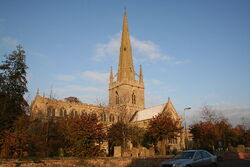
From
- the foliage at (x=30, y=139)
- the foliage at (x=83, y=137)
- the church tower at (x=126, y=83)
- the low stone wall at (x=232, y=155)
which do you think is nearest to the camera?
the foliage at (x=83, y=137)

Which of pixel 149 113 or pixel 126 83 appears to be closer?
pixel 149 113

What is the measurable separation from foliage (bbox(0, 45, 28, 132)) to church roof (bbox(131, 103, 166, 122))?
33.3 m

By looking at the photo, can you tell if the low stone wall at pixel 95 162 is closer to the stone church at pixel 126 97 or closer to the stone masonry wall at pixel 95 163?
the stone masonry wall at pixel 95 163

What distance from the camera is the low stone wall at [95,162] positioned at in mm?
13711

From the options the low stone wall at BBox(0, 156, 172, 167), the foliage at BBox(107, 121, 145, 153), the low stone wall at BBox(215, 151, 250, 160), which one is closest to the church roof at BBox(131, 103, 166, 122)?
the foliage at BBox(107, 121, 145, 153)

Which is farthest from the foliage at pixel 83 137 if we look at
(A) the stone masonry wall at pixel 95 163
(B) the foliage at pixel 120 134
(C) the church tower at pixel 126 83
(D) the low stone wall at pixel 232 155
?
(C) the church tower at pixel 126 83

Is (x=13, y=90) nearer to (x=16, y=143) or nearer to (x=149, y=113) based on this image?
(x=16, y=143)

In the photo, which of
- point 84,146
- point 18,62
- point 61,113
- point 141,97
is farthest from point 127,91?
point 84,146

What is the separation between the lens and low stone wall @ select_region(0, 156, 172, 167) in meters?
13.7

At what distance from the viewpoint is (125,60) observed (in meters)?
69.6

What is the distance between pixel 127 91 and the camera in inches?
2596

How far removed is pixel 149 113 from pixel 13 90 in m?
36.3

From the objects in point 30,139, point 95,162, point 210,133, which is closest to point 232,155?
point 210,133

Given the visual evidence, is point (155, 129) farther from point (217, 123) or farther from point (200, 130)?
point (217, 123)
